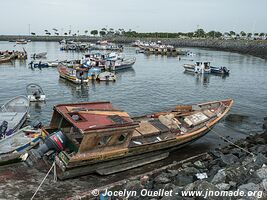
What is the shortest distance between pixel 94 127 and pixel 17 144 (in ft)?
17.3

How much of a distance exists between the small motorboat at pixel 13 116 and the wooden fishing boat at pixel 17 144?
1.04 meters

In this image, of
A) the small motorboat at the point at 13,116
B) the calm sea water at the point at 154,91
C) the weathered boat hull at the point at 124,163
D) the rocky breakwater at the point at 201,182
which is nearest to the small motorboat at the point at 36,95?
the calm sea water at the point at 154,91

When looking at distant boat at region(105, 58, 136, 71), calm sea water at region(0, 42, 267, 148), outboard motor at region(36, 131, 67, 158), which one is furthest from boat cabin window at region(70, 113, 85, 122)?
distant boat at region(105, 58, 136, 71)

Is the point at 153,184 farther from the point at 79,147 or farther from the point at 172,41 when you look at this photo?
the point at 172,41

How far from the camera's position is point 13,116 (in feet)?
64.5

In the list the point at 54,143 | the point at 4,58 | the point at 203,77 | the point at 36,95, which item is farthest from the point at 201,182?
the point at 4,58

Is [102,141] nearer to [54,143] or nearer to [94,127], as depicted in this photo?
[94,127]

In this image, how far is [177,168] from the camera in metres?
13.6

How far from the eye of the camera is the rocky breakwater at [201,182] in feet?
31.0

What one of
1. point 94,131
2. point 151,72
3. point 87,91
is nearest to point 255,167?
point 94,131

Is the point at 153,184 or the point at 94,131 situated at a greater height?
the point at 94,131

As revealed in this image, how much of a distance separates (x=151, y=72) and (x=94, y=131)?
41011 mm

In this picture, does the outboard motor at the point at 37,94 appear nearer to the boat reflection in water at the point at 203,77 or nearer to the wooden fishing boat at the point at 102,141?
the wooden fishing boat at the point at 102,141

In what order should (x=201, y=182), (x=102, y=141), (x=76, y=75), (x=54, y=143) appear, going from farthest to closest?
(x=76, y=75)
(x=54, y=143)
(x=102, y=141)
(x=201, y=182)
